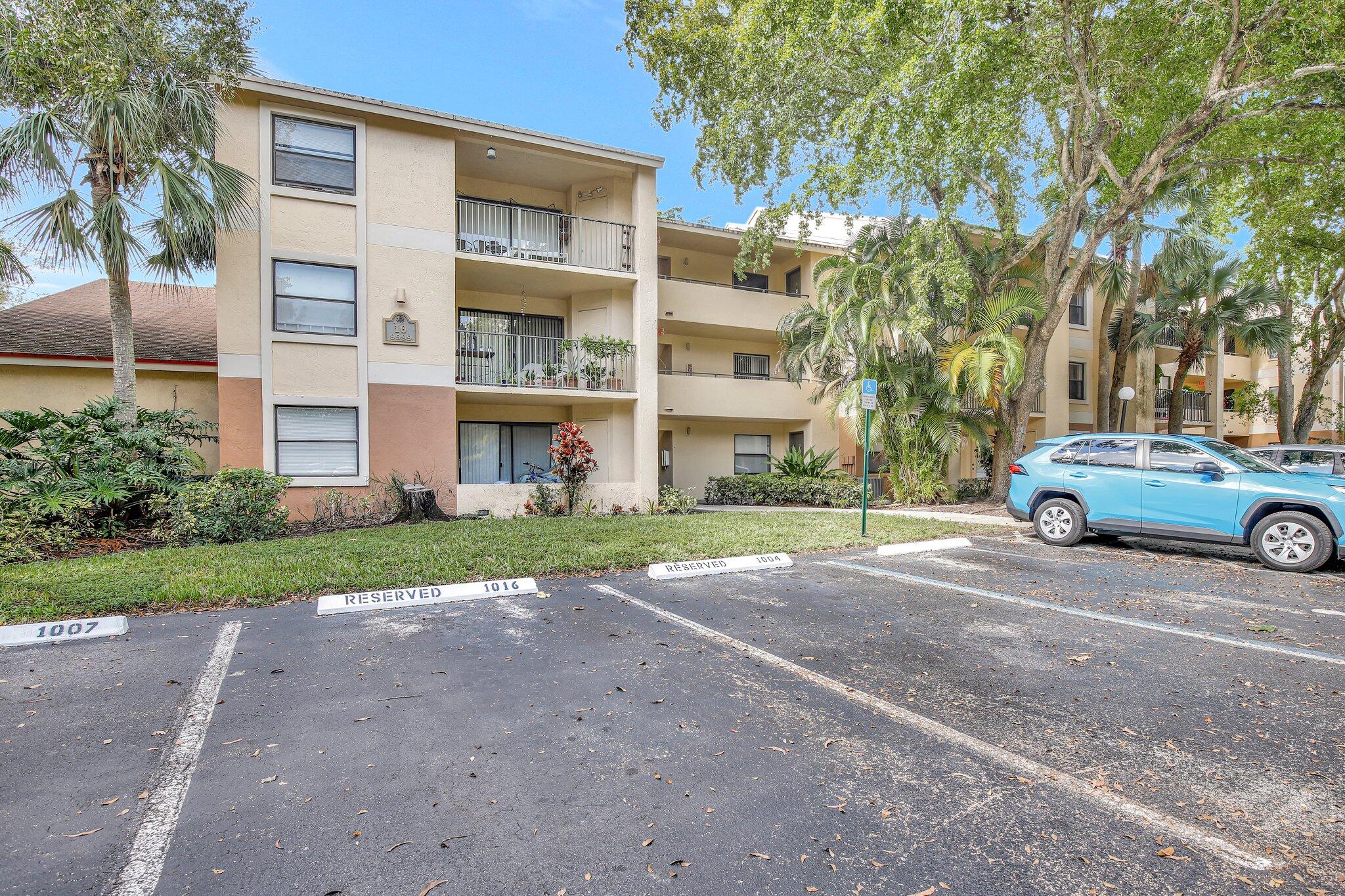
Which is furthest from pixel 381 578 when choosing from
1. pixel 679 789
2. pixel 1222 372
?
pixel 1222 372

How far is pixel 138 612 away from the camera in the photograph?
6.16m

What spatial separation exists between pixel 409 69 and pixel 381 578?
15.2 m

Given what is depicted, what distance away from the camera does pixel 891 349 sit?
1599cm

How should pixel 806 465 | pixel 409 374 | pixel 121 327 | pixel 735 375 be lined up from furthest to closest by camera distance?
pixel 735 375
pixel 806 465
pixel 409 374
pixel 121 327

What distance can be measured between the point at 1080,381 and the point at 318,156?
24.3 metres

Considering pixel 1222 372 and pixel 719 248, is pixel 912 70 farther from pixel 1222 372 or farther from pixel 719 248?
pixel 1222 372

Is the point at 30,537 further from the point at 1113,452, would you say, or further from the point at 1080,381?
the point at 1080,381

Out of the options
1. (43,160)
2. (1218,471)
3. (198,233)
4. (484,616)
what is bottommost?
(484,616)

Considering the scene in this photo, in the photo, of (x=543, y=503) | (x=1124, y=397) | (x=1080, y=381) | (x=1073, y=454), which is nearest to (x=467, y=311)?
(x=543, y=503)

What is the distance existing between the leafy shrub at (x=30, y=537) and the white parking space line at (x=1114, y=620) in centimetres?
1067

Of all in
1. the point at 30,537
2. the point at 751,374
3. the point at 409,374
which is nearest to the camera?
the point at 30,537

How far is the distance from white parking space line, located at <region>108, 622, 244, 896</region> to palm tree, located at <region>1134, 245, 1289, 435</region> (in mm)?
23100

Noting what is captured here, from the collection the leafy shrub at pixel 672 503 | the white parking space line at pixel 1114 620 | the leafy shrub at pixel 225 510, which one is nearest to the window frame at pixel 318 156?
the leafy shrub at pixel 225 510

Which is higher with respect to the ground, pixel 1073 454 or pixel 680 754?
pixel 1073 454
